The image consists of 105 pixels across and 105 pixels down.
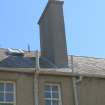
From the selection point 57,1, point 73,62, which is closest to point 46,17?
point 57,1

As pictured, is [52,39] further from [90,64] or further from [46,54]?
[90,64]

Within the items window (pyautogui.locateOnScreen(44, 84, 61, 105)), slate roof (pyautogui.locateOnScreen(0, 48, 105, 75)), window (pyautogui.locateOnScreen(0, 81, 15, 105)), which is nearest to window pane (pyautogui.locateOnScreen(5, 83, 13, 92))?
window (pyautogui.locateOnScreen(0, 81, 15, 105))

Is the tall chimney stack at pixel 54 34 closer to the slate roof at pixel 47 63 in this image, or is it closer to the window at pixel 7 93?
the slate roof at pixel 47 63

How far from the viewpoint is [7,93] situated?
646 inches

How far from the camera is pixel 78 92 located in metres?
17.3

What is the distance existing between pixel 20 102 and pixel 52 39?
4679 mm

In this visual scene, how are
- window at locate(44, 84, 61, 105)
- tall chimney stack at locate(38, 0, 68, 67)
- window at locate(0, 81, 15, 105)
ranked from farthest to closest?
tall chimney stack at locate(38, 0, 68, 67), window at locate(44, 84, 61, 105), window at locate(0, 81, 15, 105)

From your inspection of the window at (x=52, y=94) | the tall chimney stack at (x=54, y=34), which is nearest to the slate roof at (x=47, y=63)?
the tall chimney stack at (x=54, y=34)

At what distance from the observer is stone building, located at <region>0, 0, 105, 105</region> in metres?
16.5

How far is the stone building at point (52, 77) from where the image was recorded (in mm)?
16516

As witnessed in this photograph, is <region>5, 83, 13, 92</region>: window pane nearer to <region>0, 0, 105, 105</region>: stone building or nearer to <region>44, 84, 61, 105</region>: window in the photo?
<region>0, 0, 105, 105</region>: stone building

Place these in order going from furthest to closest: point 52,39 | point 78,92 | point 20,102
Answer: point 52,39, point 78,92, point 20,102

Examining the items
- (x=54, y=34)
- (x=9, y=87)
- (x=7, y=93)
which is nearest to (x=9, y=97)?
(x=7, y=93)

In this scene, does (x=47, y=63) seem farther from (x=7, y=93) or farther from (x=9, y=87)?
(x=7, y=93)
